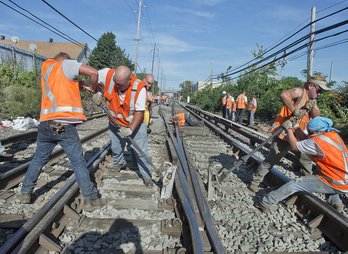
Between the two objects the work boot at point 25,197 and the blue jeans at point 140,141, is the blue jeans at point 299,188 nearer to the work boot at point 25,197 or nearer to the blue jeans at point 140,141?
the blue jeans at point 140,141

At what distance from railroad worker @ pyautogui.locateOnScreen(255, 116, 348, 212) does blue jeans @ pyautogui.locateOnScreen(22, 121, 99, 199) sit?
8.64 ft

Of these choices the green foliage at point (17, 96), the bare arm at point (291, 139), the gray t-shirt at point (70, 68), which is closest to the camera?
the gray t-shirt at point (70, 68)

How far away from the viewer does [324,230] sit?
13.9 feet

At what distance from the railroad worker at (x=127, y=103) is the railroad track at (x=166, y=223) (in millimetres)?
725

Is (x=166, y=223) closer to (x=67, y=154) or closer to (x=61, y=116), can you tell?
(x=67, y=154)

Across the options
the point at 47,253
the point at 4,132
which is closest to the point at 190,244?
the point at 47,253

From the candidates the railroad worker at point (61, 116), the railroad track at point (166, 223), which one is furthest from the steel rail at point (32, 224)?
the railroad worker at point (61, 116)

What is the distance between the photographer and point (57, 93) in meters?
4.10

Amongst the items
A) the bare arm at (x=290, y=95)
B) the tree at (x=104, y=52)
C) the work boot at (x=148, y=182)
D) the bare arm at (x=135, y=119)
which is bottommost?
the work boot at (x=148, y=182)

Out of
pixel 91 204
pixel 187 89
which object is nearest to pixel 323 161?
pixel 91 204

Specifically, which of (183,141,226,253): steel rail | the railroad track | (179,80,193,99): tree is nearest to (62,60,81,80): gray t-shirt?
the railroad track

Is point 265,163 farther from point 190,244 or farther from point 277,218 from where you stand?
point 190,244

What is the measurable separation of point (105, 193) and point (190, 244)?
202 cm

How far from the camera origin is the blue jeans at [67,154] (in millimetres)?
4258
